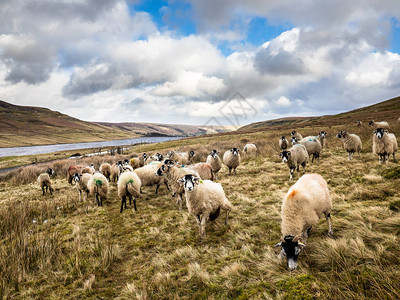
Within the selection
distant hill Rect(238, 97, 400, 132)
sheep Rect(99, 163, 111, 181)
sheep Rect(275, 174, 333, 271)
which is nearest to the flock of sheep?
sheep Rect(275, 174, 333, 271)

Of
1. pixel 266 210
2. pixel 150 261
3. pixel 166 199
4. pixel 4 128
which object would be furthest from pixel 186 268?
pixel 4 128

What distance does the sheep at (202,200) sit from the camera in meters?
6.25

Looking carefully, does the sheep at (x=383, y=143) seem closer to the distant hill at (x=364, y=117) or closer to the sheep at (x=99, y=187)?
the sheep at (x=99, y=187)

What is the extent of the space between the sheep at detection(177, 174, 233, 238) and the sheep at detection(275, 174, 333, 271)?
248cm

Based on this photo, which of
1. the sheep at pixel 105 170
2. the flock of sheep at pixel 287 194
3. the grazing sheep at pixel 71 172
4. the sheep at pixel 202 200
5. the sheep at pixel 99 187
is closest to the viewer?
the flock of sheep at pixel 287 194

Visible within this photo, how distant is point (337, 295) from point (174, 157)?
54.8 feet

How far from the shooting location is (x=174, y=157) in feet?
61.3

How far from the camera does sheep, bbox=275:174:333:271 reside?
12.5ft

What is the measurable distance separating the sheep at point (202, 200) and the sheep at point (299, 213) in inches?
97.5

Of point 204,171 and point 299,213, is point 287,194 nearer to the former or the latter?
point 299,213

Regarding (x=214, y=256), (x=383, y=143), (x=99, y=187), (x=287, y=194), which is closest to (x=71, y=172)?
(x=99, y=187)

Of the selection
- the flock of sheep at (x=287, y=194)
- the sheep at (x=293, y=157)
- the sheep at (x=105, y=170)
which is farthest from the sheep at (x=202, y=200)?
the sheep at (x=105, y=170)

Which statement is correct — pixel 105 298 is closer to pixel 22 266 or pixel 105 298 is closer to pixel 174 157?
pixel 22 266

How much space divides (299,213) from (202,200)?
120 inches
